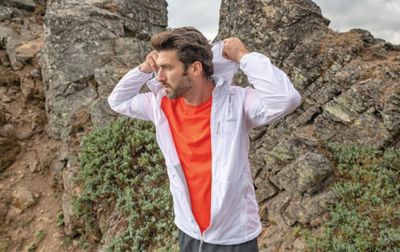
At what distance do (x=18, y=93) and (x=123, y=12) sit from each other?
383 cm

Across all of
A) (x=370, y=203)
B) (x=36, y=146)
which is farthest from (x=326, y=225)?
(x=36, y=146)

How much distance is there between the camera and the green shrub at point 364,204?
15.7 ft

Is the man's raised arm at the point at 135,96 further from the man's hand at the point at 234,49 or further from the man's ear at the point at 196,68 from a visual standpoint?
the man's hand at the point at 234,49

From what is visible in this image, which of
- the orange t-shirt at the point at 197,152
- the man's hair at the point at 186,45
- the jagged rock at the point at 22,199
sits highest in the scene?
the man's hair at the point at 186,45

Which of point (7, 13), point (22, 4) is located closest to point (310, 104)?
point (7, 13)

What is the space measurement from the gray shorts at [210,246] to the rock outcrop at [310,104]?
2.47 meters

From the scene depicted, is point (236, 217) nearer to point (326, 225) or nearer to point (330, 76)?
Answer: point (326, 225)

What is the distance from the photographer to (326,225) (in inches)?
205

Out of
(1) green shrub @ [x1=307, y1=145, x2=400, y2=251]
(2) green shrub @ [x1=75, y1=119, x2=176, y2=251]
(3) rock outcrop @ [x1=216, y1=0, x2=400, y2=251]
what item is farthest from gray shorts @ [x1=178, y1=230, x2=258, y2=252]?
(2) green shrub @ [x1=75, y1=119, x2=176, y2=251]

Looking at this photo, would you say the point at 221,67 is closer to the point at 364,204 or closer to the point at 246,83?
the point at 364,204

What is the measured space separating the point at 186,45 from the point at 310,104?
4.45 metres

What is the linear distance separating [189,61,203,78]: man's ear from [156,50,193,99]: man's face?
0.05 metres

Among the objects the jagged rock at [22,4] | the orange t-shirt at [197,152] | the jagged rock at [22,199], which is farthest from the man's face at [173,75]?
the jagged rock at [22,4]

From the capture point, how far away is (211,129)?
2893 mm
